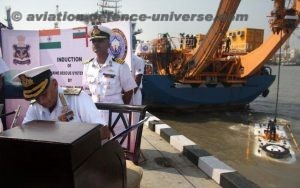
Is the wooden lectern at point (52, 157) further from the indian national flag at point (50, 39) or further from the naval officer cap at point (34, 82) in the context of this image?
the indian national flag at point (50, 39)

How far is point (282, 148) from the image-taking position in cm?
734

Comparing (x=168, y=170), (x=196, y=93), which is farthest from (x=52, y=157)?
(x=196, y=93)

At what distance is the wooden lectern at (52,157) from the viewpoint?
53.9 inches

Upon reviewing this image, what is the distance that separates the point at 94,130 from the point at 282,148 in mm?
6609

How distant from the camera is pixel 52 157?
54.2 inches

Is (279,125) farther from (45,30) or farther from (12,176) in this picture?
(12,176)

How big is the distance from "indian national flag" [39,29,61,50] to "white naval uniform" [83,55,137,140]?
0.89 metres

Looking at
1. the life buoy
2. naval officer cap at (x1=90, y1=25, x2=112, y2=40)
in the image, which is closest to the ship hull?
the life buoy

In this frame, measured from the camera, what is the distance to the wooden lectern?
1370 millimetres

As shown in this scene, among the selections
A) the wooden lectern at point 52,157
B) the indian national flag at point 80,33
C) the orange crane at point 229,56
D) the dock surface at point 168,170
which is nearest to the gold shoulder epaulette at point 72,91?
the wooden lectern at point 52,157

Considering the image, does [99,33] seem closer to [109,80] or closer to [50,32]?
[109,80]

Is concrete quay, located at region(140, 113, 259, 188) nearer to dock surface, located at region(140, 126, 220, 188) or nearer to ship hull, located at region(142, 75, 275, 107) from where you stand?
dock surface, located at region(140, 126, 220, 188)

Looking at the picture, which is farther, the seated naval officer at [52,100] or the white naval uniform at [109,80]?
the white naval uniform at [109,80]

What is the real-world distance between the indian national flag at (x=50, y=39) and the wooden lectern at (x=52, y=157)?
116 inches
